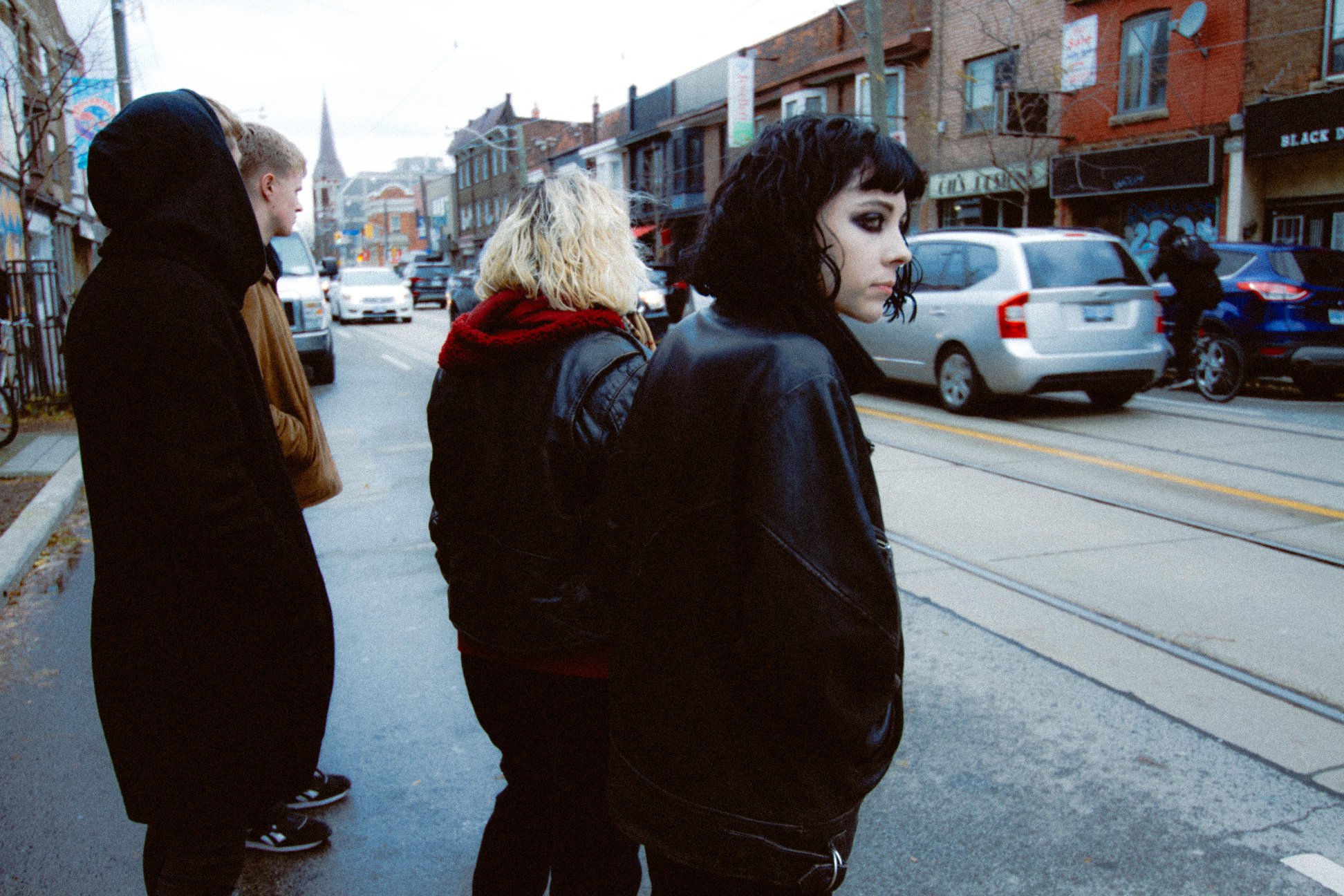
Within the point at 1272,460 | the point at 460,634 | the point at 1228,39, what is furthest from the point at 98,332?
the point at 1228,39

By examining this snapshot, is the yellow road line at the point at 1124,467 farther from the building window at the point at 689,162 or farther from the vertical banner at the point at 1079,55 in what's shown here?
the building window at the point at 689,162

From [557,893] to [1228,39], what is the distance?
1897 centimetres

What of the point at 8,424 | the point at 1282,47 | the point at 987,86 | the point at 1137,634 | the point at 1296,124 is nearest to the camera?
the point at 1137,634

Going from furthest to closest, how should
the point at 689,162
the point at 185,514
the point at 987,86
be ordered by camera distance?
the point at 689,162 < the point at 987,86 < the point at 185,514

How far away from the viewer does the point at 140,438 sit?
6.11 ft

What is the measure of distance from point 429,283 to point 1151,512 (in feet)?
116

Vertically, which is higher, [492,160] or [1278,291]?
[492,160]

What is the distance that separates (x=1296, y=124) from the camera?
1579 cm

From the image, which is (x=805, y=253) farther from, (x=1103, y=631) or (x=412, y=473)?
(x=412, y=473)

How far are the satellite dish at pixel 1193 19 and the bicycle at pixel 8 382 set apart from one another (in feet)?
57.1

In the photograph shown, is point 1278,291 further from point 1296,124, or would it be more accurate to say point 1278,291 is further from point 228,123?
point 228,123

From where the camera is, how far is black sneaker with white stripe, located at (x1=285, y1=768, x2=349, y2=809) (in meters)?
3.13

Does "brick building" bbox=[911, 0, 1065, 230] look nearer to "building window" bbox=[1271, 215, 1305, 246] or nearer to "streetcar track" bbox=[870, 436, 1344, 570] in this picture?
"building window" bbox=[1271, 215, 1305, 246]

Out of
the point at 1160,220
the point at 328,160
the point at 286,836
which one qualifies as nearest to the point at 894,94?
the point at 1160,220
